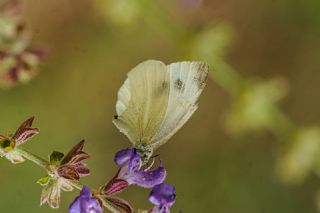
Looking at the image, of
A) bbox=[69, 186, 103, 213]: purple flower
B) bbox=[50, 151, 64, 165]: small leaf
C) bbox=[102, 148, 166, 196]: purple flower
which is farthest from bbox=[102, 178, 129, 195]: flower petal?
bbox=[50, 151, 64, 165]: small leaf

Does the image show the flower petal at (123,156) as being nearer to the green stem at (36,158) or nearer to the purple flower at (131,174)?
the purple flower at (131,174)

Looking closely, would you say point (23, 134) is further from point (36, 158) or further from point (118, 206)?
point (118, 206)

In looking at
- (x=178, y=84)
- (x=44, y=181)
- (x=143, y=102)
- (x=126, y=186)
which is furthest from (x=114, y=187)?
(x=178, y=84)

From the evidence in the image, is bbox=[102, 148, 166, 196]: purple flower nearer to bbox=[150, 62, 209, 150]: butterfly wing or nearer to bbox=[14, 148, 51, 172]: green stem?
bbox=[150, 62, 209, 150]: butterfly wing

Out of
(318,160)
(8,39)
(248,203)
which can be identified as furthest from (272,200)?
(8,39)

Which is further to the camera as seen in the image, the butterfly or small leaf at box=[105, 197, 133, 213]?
the butterfly

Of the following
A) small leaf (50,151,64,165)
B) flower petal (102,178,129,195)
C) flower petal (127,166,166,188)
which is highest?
small leaf (50,151,64,165)
